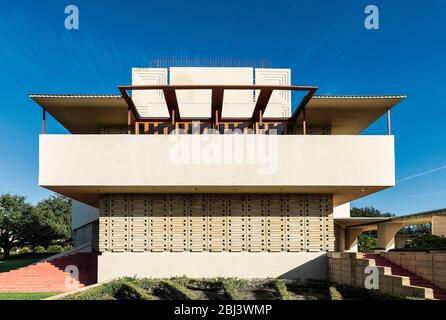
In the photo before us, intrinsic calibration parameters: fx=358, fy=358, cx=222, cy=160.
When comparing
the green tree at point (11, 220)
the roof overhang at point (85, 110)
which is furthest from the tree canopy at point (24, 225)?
the roof overhang at point (85, 110)

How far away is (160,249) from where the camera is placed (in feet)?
54.6

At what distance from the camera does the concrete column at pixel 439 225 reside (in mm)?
18094

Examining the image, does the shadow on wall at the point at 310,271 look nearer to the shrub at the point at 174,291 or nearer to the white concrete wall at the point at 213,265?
the white concrete wall at the point at 213,265

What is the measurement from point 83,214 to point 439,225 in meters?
28.9

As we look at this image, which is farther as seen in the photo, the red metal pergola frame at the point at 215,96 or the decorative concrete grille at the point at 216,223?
the decorative concrete grille at the point at 216,223

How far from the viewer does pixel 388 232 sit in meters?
25.2

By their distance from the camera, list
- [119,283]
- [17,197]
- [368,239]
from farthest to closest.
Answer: [17,197] < [368,239] < [119,283]

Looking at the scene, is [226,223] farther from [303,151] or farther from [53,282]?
[53,282]

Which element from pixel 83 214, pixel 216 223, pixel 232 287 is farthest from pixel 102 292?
pixel 83 214

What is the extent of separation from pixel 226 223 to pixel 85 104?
8474 mm

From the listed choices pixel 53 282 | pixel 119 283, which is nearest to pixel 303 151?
pixel 119 283

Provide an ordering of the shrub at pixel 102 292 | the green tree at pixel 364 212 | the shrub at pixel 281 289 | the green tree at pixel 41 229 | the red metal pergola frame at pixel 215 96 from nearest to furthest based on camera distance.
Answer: the shrub at pixel 102 292, the shrub at pixel 281 289, the red metal pergola frame at pixel 215 96, the green tree at pixel 41 229, the green tree at pixel 364 212

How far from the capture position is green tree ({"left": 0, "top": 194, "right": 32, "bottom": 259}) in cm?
4269

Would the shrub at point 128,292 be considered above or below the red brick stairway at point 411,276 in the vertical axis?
below
